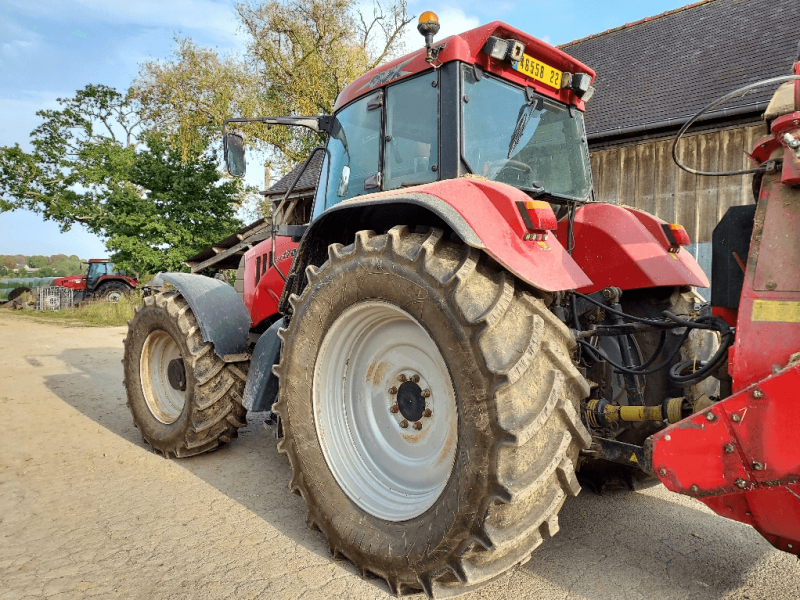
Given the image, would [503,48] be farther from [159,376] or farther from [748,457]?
[159,376]

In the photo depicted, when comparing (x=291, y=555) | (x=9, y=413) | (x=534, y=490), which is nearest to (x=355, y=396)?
(x=291, y=555)

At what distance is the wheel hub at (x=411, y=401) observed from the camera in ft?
7.95

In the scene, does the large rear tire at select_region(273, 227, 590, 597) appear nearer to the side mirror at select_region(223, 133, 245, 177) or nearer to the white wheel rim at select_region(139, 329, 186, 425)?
the side mirror at select_region(223, 133, 245, 177)

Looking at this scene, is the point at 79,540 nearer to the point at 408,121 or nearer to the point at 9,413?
the point at 408,121

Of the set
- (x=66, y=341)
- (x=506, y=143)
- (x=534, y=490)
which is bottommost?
(x=66, y=341)

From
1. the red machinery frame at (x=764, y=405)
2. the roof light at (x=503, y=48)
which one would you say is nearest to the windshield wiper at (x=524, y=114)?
the roof light at (x=503, y=48)

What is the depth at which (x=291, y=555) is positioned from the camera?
2457 millimetres

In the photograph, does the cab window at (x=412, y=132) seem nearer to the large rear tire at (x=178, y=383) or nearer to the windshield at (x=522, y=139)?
the windshield at (x=522, y=139)

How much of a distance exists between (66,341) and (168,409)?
8789 mm

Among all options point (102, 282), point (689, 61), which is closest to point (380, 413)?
point (689, 61)

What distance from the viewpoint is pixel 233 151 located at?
11.0ft

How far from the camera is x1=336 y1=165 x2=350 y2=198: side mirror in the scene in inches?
129

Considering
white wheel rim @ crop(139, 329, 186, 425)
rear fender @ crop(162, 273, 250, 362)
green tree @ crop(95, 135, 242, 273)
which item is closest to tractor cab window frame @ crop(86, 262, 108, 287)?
green tree @ crop(95, 135, 242, 273)

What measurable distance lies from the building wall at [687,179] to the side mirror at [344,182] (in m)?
7.99
